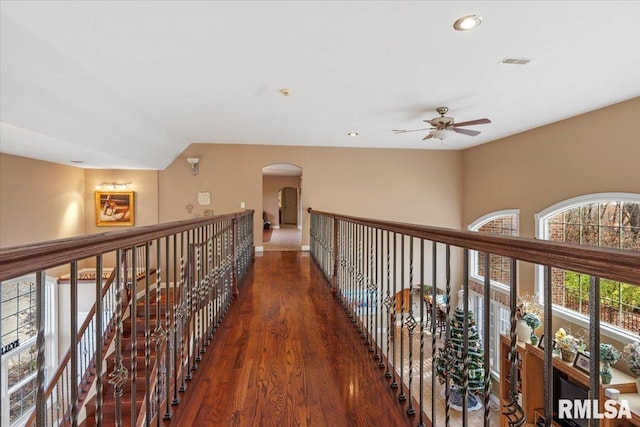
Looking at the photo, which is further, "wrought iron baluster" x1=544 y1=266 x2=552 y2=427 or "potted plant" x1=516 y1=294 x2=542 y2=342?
"potted plant" x1=516 y1=294 x2=542 y2=342

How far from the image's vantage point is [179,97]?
4.18 metres

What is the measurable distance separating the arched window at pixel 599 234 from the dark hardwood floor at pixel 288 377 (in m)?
3.42

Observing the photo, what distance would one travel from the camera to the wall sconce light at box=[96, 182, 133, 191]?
7.01 metres

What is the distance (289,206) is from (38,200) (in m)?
10.9

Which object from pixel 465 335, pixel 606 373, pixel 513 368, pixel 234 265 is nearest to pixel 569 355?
pixel 606 373

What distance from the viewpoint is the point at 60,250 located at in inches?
32.5

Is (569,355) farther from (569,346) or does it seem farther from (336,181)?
(336,181)

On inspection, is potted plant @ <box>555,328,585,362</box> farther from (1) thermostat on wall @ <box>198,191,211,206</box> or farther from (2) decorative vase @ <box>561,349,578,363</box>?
(1) thermostat on wall @ <box>198,191,211,206</box>

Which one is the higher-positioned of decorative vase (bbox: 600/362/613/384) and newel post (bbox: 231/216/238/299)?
newel post (bbox: 231/216/238/299)

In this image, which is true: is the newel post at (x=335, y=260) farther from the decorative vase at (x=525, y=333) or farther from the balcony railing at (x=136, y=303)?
the decorative vase at (x=525, y=333)

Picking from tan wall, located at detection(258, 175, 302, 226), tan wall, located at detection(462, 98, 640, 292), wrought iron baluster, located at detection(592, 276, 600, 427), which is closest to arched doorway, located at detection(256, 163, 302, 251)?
tan wall, located at detection(258, 175, 302, 226)

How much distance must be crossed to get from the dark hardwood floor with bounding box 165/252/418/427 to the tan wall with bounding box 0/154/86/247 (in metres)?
4.63

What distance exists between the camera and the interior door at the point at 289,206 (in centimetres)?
1614

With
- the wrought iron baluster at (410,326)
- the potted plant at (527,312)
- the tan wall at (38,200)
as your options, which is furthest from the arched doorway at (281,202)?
the wrought iron baluster at (410,326)
